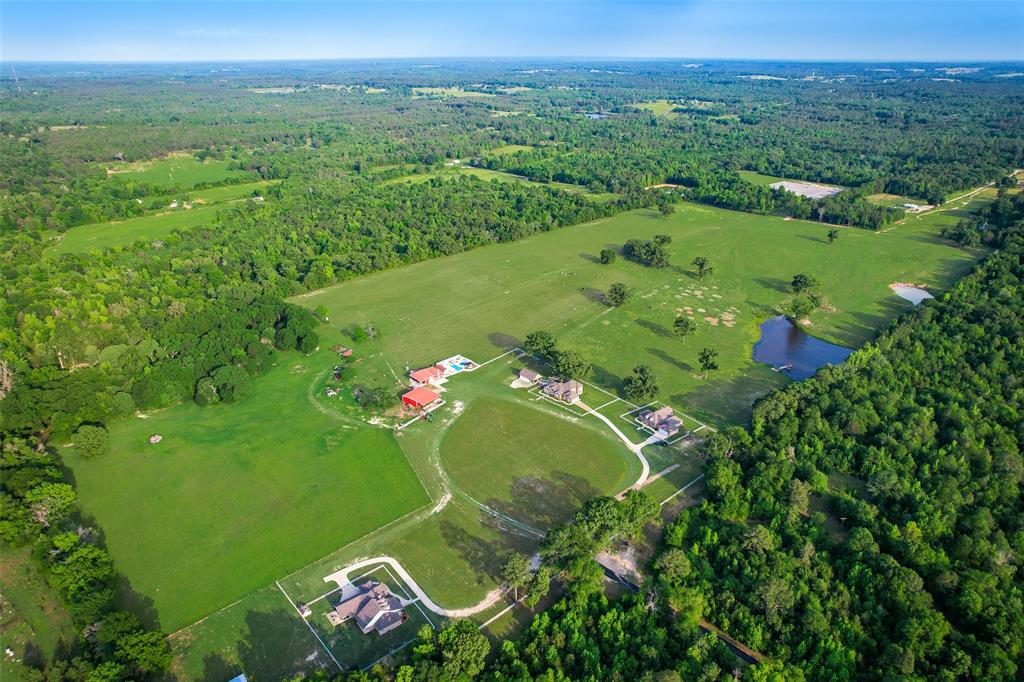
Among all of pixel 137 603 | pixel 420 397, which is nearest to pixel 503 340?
pixel 420 397

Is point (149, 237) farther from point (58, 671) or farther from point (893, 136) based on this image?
point (893, 136)

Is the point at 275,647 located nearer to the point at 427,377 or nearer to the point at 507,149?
the point at 427,377

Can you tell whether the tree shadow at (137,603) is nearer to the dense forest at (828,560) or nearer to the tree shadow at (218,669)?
the tree shadow at (218,669)

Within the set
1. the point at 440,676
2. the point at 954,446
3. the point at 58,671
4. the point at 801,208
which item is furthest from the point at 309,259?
the point at 801,208

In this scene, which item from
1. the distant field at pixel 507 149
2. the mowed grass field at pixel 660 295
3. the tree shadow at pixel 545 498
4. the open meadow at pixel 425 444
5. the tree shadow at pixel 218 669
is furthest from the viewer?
the distant field at pixel 507 149

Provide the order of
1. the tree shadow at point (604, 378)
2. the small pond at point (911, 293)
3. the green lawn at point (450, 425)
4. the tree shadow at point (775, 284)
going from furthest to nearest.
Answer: the tree shadow at point (775, 284)
the small pond at point (911, 293)
the tree shadow at point (604, 378)
the green lawn at point (450, 425)

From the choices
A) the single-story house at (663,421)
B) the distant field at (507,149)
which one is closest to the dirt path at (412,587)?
the single-story house at (663,421)
